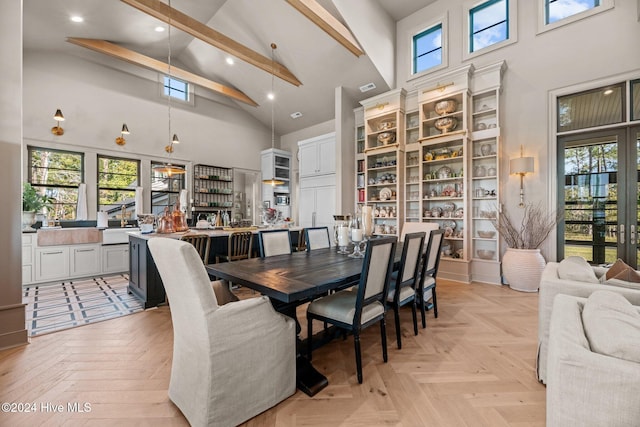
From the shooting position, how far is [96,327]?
265cm

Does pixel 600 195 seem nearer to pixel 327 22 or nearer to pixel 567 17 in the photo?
pixel 567 17

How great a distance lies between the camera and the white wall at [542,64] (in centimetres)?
349

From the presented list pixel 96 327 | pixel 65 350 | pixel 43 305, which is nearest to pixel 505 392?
pixel 65 350

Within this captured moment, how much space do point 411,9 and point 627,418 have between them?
6.17 metres

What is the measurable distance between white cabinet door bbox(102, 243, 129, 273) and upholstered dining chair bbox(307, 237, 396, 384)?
A: 4.46 m

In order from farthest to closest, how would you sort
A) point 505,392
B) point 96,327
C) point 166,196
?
point 166,196
point 96,327
point 505,392

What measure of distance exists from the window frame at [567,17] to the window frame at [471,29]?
30 centimetres

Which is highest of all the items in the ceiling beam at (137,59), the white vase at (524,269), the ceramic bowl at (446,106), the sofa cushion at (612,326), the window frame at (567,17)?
the ceiling beam at (137,59)

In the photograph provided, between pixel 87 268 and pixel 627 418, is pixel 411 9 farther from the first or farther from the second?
pixel 87 268

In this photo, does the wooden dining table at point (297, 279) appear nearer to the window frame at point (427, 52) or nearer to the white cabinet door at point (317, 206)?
the white cabinet door at point (317, 206)

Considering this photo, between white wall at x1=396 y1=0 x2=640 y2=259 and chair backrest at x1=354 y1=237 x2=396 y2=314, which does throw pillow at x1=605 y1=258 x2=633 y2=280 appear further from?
white wall at x1=396 y1=0 x2=640 y2=259

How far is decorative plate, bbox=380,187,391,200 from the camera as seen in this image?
17.6ft

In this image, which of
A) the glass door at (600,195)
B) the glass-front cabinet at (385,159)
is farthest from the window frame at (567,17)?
the glass-front cabinet at (385,159)

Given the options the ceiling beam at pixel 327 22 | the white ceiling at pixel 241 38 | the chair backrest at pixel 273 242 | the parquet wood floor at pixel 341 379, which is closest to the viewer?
the parquet wood floor at pixel 341 379
